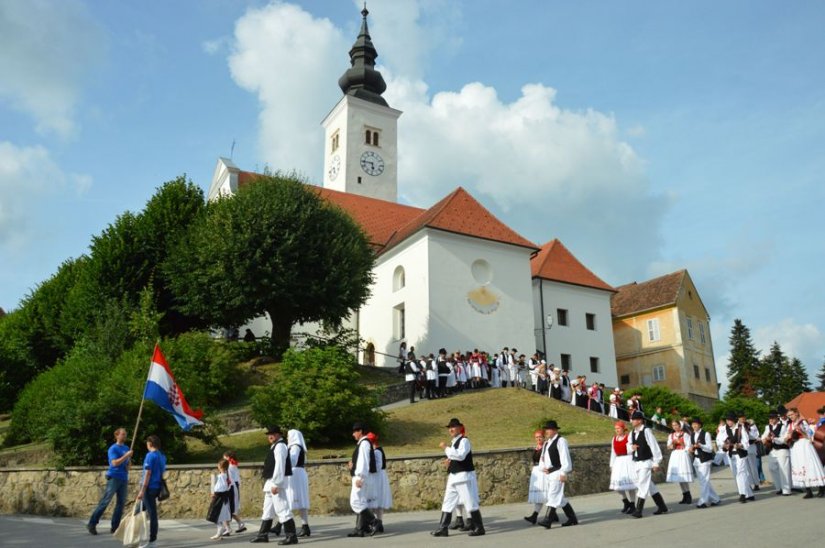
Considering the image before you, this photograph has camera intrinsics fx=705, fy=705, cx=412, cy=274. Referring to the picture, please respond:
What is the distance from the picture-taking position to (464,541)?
995cm

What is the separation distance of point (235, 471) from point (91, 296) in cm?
2272

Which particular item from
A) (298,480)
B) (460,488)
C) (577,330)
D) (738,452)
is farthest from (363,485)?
(577,330)

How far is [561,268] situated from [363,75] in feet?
89.7

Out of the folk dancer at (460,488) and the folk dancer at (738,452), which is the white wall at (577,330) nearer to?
the folk dancer at (738,452)

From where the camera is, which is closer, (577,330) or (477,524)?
(477,524)

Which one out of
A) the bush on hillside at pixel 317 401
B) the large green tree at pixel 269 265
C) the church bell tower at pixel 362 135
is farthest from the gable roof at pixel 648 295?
the bush on hillside at pixel 317 401

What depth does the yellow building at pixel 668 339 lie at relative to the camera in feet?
150

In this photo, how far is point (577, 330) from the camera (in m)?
41.6

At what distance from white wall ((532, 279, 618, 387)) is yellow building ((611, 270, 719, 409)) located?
5281 millimetres

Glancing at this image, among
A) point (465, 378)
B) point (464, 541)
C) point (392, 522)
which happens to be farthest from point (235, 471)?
point (465, 378)

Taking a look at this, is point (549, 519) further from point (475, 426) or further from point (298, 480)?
point (475, 426)

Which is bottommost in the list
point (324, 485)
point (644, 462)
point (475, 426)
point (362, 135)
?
point (324, 485)

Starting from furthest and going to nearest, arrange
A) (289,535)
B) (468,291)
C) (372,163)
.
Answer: (372,163), (468,291), (289,535)

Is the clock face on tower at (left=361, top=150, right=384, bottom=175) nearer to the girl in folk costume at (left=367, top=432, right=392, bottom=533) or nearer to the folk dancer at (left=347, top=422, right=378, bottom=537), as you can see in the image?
the girl in folk costume at (left=367, top=432, right=392, bottom=533)
